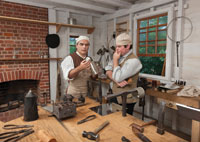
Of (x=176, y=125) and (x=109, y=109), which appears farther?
(x=176, y=125)

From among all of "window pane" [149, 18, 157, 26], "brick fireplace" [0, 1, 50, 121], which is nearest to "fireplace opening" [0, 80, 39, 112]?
"brick fireplace" [0, 1, 50, 121]

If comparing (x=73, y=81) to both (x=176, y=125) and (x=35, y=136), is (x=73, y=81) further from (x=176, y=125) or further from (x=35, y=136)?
(x=176, y=125)

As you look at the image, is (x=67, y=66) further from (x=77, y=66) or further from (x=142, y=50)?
(x=142, y=50)

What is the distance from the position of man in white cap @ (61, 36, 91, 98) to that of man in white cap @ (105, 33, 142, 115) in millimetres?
451

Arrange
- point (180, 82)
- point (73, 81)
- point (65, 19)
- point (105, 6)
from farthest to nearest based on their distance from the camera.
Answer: point (65, 19) < point (105, 6) < point (180, 82) < point (73, 81)

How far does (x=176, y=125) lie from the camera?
9.81 ft

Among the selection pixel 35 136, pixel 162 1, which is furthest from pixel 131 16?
pixel 35 136

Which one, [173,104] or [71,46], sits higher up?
[71,46]

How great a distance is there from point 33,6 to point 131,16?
7.95 ft

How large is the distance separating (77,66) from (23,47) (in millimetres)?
2153

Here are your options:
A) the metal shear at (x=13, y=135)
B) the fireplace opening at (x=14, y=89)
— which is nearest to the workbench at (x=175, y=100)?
the metal shear at (x=13, y=135)

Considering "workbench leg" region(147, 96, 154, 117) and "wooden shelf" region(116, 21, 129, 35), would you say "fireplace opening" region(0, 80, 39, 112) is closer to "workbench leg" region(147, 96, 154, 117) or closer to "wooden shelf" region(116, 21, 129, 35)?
"wooden shelf" region(116, 21, 129, 35)

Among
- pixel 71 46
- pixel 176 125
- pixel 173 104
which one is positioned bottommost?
pixel 176 125

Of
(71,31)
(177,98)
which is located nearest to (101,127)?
(177,98)
